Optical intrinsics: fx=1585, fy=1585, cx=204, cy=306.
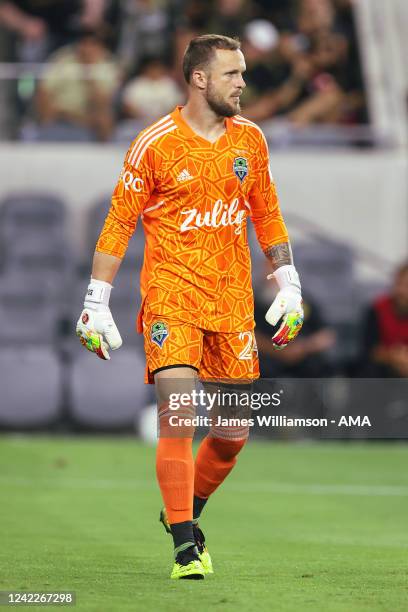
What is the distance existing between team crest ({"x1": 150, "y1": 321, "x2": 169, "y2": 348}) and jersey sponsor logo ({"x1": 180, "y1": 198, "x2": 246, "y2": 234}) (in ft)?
1.49

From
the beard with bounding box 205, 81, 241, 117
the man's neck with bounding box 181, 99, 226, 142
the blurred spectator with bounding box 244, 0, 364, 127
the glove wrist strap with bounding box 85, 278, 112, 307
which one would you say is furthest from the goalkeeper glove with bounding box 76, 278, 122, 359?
the blurred spectator with bounding box 244, 0, 364, 127

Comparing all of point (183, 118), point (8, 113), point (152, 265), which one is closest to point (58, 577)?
point (152, 265)

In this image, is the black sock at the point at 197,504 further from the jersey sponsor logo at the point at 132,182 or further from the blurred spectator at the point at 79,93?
the blurred spectator at the point at 79,93

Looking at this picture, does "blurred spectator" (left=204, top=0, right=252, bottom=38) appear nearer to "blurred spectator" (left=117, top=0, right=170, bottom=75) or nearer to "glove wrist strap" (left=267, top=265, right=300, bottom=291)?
"blurred spectator" (left=117, top=0, right=170, bottom=75)

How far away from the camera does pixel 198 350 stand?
711 centimetres

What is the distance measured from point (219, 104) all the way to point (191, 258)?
0.71 metres

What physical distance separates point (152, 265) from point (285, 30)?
1040 cm

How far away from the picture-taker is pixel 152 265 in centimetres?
725

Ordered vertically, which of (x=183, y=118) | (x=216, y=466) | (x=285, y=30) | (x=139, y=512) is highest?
(x=285, y=30)

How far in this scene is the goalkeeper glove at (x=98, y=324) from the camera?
7.04 meters

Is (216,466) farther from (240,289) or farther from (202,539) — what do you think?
(240,289)

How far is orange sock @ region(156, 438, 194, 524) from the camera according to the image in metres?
6.95

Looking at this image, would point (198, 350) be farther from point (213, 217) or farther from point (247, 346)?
point (213, 217)

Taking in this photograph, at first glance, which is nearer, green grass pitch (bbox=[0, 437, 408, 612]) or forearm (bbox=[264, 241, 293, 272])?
green grass pitch (bbox=[0, 437, 408, 612])
